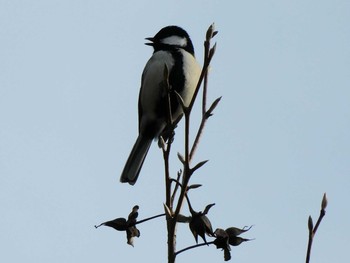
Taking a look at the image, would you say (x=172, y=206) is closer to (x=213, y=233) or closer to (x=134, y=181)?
(x=213, y=233)

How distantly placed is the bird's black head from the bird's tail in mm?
647

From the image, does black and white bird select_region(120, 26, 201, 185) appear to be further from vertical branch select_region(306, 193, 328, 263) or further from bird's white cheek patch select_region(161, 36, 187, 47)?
vertical branch select_region(306, 193, 328, 263)

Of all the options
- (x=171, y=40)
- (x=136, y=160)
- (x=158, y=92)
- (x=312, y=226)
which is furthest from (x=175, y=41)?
(x=312, y=226)

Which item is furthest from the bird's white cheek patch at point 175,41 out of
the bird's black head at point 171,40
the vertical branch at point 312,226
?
the vertical branch at point 312,226

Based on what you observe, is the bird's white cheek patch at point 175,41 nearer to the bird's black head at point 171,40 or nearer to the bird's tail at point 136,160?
the bird's black head at point 171,40

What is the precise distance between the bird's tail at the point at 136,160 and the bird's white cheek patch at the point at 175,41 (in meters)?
0.70

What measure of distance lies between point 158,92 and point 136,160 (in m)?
0.44

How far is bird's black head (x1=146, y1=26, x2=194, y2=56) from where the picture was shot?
466cm

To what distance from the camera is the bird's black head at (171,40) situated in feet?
15.3

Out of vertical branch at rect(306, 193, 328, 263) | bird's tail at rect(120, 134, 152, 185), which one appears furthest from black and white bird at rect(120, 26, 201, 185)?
vertical branch at rect(306, 193, 328, 263)

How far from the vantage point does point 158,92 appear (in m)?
4.29

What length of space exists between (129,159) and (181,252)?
8.93ft

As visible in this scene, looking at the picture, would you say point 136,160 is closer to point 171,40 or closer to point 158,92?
point 158,92

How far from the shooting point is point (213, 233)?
71.5 inches
